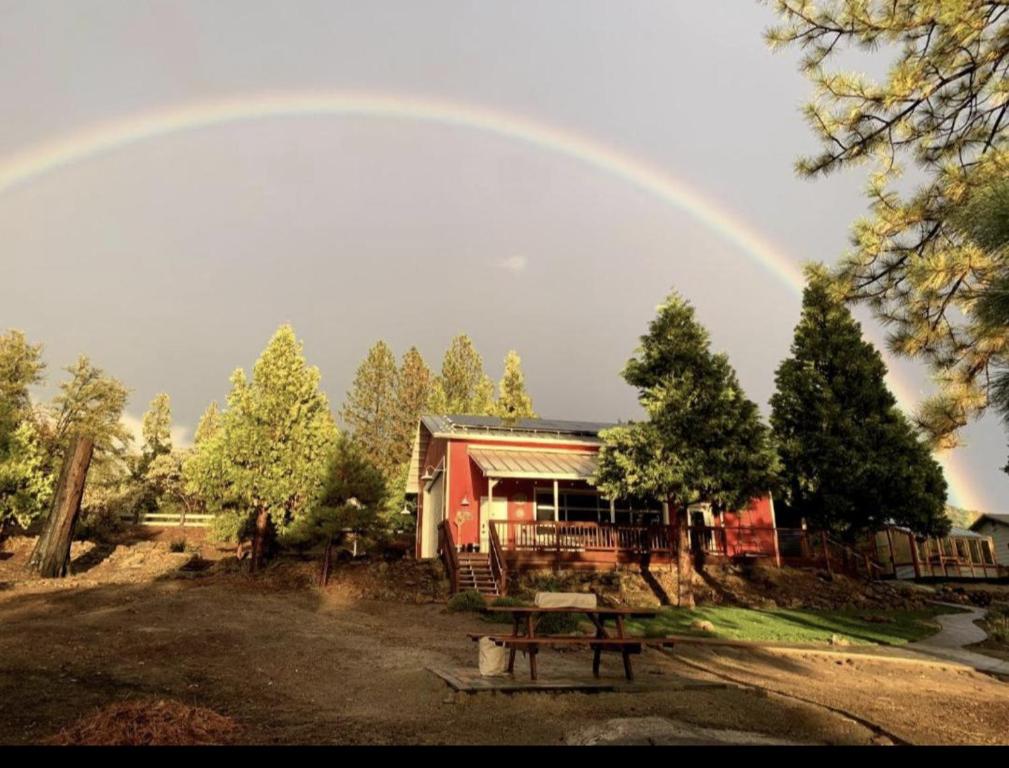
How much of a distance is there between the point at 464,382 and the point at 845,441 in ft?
102

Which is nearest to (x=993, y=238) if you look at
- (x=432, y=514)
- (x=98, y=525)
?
(x=432, y=514)

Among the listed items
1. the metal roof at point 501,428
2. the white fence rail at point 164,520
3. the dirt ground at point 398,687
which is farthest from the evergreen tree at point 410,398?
the dirt ground at point 398,687

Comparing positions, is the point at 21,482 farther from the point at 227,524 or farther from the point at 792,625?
the point at 792,625

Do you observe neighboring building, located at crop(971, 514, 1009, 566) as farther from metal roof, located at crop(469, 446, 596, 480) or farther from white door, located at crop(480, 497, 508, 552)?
white door, located at crop(480, 497, 508, 552)

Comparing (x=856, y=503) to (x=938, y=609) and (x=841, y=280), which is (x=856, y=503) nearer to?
(x=938, y=609)

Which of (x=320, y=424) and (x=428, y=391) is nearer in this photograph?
(x=320, y=424)

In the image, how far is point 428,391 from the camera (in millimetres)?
50656

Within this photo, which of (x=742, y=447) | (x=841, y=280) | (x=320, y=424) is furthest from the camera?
(x=320, y=424)

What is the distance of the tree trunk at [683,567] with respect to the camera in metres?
17.5

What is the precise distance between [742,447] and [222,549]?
2716cm

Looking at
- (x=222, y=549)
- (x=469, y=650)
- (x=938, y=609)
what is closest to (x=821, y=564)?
(x=938, y=609)

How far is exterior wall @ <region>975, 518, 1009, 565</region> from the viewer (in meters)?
39.8

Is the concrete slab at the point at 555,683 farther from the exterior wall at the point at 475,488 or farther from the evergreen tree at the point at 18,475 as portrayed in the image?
the evergreen tree at the point at 18,475

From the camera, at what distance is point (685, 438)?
59.6ft
